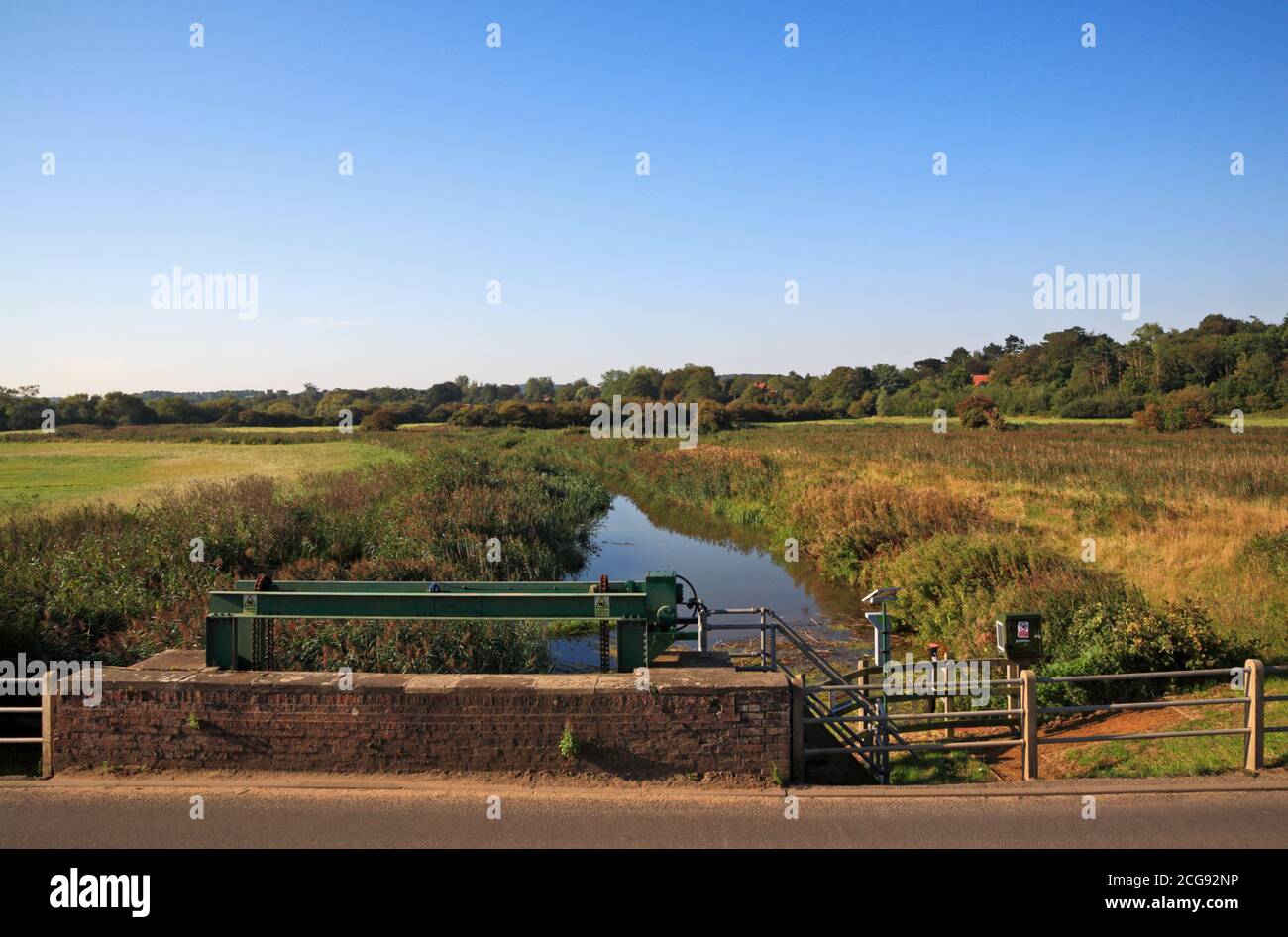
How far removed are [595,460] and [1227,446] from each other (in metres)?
34.1

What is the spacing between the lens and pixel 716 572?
23672 millimetres

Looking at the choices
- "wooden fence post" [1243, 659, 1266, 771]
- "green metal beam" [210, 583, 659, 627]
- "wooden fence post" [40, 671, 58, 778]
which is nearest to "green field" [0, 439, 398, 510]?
"wooden fence post" [40, 671, 58, 778]

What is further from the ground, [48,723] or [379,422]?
[379,422]

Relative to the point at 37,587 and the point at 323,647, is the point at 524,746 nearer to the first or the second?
the point at 323,647

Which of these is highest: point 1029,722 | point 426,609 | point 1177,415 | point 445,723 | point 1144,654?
point 1177,415

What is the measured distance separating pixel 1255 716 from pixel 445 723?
6.37m

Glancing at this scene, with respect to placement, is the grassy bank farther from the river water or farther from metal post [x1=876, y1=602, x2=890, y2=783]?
metal post [x1=876, y1=602, x2=890, y2=783]

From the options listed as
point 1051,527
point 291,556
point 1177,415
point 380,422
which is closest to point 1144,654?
point 1051,527

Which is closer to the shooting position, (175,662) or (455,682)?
(455,682)

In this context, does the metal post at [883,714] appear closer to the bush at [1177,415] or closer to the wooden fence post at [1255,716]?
the wooden fence post at [1255,716]

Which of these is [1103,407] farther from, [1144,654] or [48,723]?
[48,723]

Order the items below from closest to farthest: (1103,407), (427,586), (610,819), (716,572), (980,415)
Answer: (610,819), (427,586), (716,572), (980,415), (1103,407)

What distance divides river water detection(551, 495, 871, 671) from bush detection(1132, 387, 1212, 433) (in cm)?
3567

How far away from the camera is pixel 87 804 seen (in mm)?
6285
